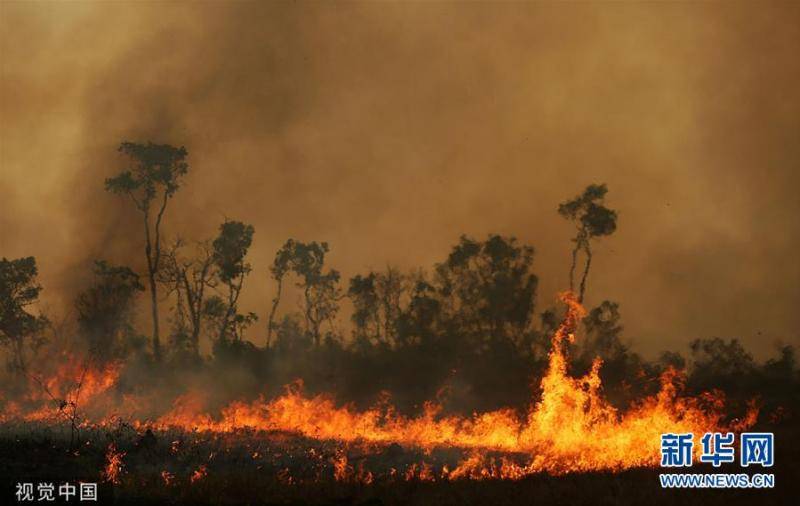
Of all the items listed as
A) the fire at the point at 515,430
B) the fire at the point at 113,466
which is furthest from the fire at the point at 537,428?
the fire at the point at 113,466

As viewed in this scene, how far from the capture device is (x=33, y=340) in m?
75.7

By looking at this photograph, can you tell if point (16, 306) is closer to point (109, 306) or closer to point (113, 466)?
point (109, 306)

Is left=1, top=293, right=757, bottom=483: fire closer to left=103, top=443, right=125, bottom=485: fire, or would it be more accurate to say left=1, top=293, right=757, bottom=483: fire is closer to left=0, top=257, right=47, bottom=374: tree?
left=103, top=443, right=125, bottom=485: fire

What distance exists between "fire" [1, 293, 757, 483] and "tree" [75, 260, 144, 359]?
2037cm

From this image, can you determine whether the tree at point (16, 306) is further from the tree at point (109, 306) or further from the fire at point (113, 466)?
the fire at point (113, 466)

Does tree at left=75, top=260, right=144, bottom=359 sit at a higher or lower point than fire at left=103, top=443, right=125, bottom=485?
higher

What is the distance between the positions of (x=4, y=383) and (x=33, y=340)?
584cm

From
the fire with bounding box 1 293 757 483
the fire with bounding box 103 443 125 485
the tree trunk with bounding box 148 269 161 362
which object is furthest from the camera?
the tree trunk with bounding box 148 269 161 362

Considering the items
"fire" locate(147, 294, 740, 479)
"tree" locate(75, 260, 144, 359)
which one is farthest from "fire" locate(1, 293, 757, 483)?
"tree" locate(75, 260, 144, 359)

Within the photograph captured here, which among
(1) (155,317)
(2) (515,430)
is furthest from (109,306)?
(2) (515,430)

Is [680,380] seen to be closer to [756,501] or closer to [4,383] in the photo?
[756,501]

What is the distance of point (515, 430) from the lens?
37.9 metres

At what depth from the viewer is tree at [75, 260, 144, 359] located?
71.3 metres

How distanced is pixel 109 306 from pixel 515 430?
152 feet
